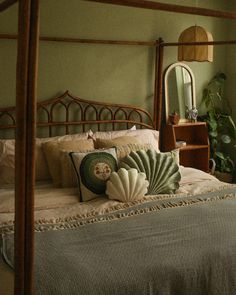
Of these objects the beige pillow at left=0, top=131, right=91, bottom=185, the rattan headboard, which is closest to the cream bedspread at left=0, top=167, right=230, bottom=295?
the beige pillow at left=0, top=131, right=91, bottom=185

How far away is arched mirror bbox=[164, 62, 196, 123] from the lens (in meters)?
3.84

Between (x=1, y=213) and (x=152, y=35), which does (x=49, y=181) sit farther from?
(x=152, y=35)

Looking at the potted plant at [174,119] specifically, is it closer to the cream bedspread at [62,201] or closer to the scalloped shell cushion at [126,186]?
the cream bedspread at [62,201]

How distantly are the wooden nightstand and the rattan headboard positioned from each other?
267mm

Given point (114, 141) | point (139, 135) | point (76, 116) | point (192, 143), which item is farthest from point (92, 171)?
point (192, 143)

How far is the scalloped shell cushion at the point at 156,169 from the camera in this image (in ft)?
8.56

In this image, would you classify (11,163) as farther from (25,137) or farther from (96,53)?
(25,137)

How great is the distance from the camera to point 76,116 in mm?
3348

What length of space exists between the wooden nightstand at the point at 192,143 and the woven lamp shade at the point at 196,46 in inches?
25.8

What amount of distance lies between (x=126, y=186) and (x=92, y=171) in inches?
10.0

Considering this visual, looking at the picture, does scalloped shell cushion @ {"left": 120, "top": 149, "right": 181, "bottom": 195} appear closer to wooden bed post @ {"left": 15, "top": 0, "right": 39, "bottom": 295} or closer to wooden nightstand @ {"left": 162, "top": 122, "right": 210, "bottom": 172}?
wooden nightstand @ {"left": 162, "top": 122, "right": 210, "bottom": 172}

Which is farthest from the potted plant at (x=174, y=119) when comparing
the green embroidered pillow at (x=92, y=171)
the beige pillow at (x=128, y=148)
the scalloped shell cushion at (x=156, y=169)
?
the green embroidered pillow at (x=92, y=171)

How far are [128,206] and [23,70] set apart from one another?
1320mm

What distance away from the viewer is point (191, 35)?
3494 millimetres
